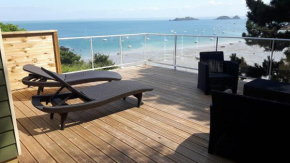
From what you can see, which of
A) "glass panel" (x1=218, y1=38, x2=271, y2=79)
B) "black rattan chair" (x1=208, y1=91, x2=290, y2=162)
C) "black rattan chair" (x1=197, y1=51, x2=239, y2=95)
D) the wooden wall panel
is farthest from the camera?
"glass panel" (x1=218, y1=38, x2=271, y2=79)

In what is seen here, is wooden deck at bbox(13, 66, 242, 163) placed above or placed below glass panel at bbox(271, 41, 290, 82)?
below

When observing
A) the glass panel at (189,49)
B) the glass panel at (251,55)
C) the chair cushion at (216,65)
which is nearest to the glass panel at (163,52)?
the glass panel at (189,49)

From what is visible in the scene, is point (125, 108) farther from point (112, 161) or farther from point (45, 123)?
point (112, 161)

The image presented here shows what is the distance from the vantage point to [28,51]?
5203mm

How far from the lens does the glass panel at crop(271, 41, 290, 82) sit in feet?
17.2

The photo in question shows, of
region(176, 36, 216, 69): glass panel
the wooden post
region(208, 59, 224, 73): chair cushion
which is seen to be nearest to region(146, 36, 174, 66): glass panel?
region(176, 36, 216, 69): glass panel

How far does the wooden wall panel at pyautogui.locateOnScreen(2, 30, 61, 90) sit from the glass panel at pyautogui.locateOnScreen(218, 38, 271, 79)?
14.6ft

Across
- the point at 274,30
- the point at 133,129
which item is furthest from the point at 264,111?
the point at 274,30

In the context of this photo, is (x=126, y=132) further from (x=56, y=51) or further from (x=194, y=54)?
(x=194, y=54)

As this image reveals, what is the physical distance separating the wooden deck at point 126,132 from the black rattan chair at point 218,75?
31 cm

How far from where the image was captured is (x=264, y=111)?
6.35 feet

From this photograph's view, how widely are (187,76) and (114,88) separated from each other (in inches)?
121

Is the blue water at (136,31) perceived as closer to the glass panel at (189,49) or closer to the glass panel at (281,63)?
the glass panel at (189,49)

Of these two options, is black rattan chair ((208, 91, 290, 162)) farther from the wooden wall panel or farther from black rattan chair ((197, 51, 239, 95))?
the wooden wall panel
